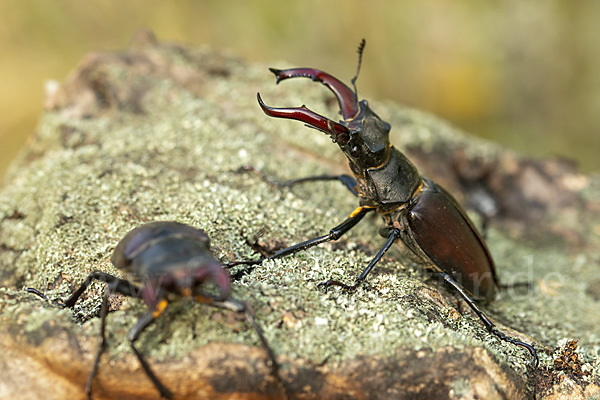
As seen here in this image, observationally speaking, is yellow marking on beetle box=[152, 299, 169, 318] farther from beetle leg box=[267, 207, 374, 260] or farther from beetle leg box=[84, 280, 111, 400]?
beetle leg box=[267, 207, 374, 260]

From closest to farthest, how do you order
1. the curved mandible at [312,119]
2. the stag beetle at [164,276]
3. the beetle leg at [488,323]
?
the stag beetle at [164,276], the beetle leg at [488,323], the curved mandible at [312,119]

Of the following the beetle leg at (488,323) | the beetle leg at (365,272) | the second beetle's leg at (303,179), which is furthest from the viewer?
the second beetle's leg at (303,179)

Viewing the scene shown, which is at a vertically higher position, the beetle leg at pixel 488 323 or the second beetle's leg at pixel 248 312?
the beetle leg at pixel 488 323

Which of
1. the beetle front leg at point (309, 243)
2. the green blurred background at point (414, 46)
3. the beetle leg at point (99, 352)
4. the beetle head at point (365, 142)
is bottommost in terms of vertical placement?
the beetle leg at point (99, 352)

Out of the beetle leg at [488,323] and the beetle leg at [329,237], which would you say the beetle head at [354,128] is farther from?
the beetle leg at [488,323]

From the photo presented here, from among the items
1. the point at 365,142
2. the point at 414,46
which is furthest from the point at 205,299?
the point at 414,46

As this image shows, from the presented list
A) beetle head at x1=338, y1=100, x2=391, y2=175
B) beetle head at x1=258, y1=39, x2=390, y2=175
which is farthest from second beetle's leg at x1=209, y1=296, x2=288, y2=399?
beetle head at x1=338, y1=100, x2=391, y2=175

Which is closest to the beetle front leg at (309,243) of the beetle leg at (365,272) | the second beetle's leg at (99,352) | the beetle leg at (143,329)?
the beetle leg at (365,272)

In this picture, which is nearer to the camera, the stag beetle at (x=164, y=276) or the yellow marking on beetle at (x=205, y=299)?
the stag beetle at (x=164, y=276)
